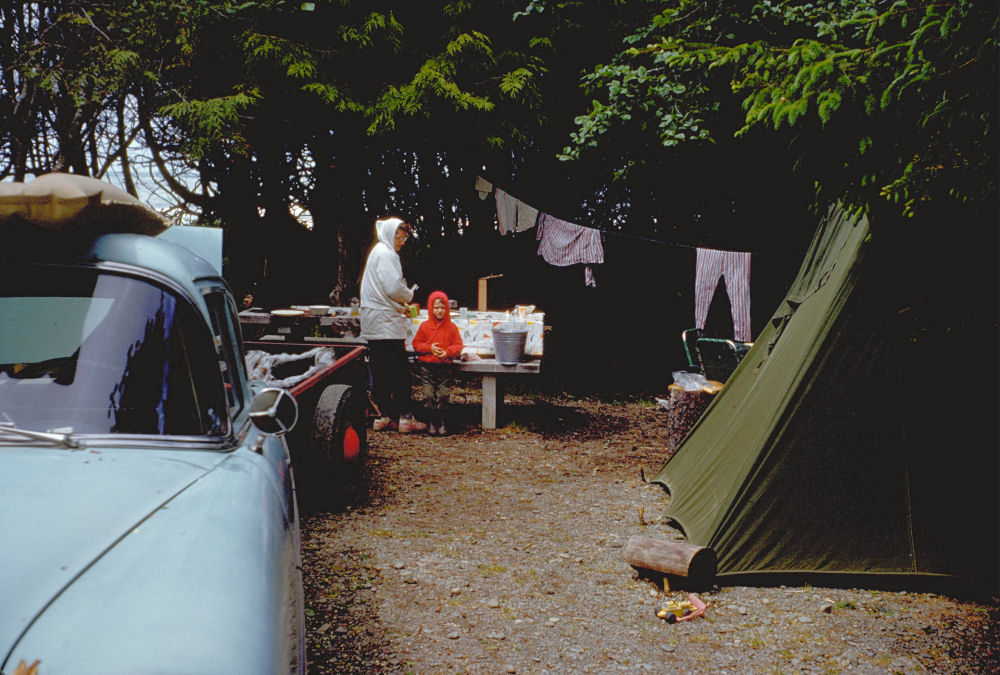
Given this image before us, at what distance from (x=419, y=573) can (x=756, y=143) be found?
9345 millimetres

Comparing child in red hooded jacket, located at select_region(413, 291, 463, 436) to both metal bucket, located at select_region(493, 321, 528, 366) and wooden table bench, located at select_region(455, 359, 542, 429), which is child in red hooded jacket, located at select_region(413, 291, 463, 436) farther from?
metal bucket, located at select_region(493, 321, 528, 366)

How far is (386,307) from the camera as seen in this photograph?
27.0 ft

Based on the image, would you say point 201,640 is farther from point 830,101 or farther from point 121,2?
point 121,2

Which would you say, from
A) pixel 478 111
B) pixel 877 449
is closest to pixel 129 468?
pixel 877 449

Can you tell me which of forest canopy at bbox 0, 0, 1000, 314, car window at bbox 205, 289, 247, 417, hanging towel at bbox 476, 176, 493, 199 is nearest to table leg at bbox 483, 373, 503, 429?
forest canopy at bbox 0, 0, 1000, 314

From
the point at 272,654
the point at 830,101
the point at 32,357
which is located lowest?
the point at 272,654

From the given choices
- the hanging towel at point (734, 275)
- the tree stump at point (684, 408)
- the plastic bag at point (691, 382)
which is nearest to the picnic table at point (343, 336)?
the plastic bag at point (691, 382)

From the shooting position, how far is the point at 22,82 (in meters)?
8.51

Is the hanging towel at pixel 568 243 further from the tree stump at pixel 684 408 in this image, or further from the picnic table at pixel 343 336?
the tree stump at pixel 684 408

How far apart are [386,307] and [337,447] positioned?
2963 millimetres

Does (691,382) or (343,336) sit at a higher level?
(343,336)

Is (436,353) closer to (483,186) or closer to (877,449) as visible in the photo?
(483,186)

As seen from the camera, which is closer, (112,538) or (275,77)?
(112,538)

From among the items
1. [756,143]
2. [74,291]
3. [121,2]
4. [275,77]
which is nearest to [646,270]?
[756,143]
